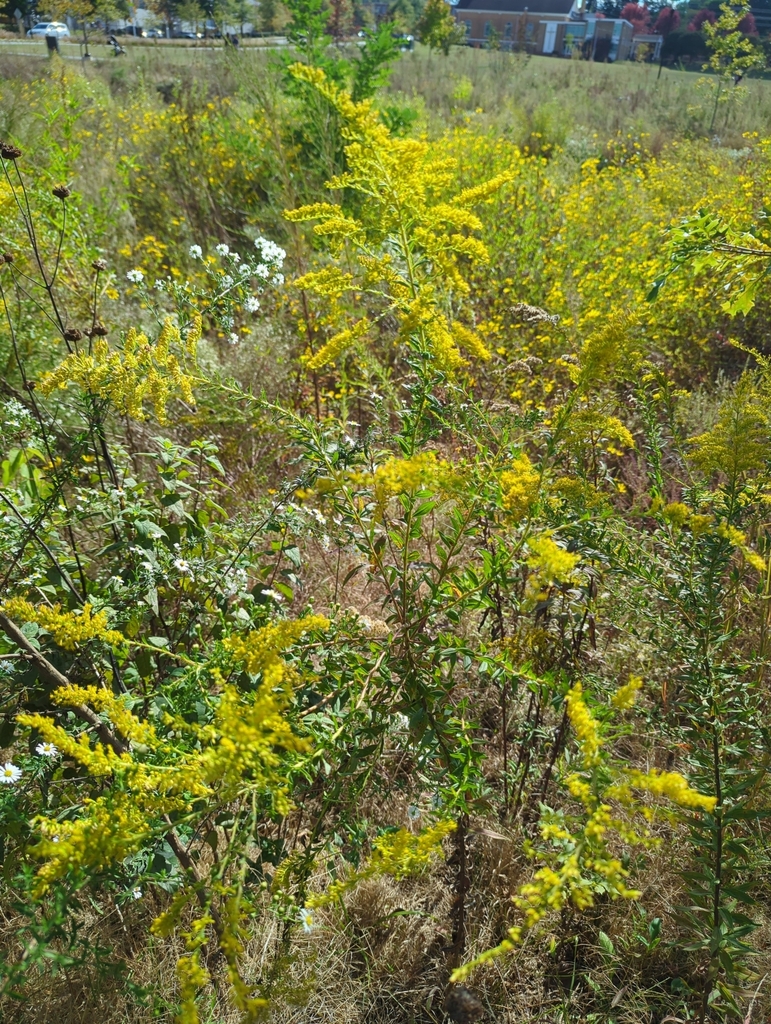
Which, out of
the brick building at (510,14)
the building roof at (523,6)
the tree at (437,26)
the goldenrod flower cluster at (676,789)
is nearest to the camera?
the goldenrod flower cluster at (676,789)

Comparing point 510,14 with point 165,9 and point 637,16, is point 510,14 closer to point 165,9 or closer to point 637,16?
point 637,16

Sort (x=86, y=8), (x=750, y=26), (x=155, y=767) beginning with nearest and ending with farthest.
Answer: (x=155, y=767) → (x=86, y=8) → (x=750, y=26)

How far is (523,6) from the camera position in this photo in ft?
177

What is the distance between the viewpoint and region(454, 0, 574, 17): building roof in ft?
178

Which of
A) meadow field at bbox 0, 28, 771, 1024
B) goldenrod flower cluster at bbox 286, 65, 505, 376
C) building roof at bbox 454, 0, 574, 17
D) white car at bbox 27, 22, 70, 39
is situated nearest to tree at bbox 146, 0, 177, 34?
white car at bbox 27, 22, 70, 39

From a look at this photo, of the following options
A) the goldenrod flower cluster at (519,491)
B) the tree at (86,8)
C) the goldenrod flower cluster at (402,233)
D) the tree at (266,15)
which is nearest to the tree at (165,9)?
the tree at (86,8)

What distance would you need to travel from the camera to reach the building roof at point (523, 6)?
54125 mm

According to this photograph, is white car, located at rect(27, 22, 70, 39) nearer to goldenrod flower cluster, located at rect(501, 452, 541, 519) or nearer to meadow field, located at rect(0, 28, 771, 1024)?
meadow field, located at rect(0, 28, 771, 1024)

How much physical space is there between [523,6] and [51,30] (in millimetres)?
46711

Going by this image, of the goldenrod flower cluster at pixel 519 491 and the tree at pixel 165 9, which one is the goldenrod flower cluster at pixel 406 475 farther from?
the tree at pixel 165 9

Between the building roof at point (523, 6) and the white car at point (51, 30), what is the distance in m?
43.1

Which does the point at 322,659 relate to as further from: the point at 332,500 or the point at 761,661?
the point at 761,661

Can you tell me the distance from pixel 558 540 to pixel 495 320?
9.98 ft

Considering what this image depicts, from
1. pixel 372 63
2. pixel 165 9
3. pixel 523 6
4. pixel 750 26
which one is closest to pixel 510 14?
pixel 523 6
